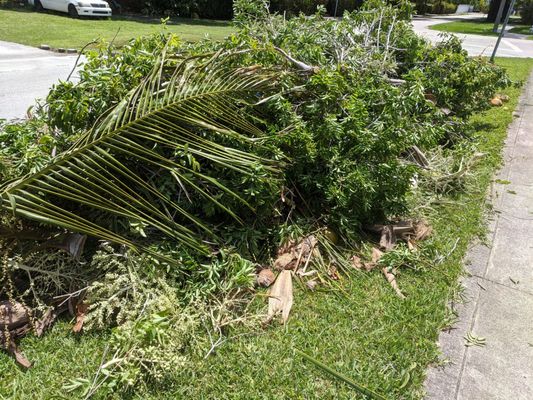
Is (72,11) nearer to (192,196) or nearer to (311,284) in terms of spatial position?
(192,196)

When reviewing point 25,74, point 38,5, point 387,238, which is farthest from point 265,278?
point 38,5

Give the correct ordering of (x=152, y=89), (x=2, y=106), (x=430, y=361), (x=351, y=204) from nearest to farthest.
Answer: (x=430, y=361), (x=152, y=89), (x=351, y=204), (x=2, y=106)

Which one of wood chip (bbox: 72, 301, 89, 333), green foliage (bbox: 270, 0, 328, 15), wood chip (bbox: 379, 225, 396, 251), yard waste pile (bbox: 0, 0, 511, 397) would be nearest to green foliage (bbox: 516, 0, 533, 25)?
green foliage (bbox: 270, 0, 328, 15)

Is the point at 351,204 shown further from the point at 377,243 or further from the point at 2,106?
the point at 2,106

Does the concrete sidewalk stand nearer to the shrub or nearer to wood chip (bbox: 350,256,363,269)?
wood chip (bbox: 350,256,363,269)

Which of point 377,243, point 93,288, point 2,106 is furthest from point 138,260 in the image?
point 2,106

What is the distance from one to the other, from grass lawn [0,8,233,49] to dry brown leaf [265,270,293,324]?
9.89m

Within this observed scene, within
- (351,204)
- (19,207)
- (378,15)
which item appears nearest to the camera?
(19,207)

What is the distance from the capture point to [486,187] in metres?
4.92

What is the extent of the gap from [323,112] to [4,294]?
9.31 ft

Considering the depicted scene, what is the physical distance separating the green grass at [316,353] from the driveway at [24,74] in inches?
193

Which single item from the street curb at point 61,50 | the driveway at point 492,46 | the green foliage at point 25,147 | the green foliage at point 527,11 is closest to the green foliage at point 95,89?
the green foliage at point 25,147

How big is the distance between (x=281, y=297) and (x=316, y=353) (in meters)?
0.52

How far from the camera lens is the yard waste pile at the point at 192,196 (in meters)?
2.63
